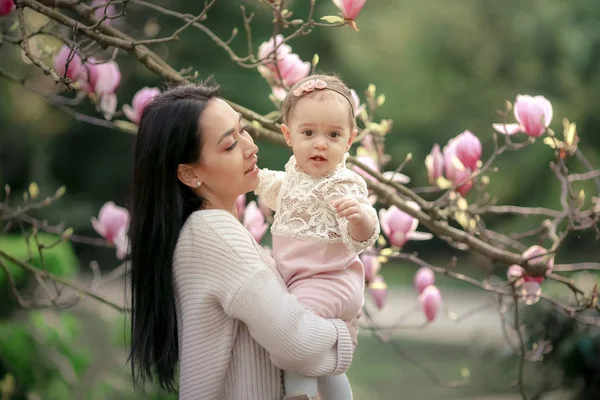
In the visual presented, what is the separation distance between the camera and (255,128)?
1.98 meters

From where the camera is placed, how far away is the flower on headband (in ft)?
4.97

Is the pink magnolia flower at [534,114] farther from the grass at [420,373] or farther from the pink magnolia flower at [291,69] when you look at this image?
the grass at [420,373]

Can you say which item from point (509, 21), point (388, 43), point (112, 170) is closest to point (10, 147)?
point (112, 170)

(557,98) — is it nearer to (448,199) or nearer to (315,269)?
(448,199)

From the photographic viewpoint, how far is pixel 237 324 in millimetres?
1485

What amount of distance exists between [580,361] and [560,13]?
5712 mm

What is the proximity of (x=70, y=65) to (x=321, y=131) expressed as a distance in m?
0.95

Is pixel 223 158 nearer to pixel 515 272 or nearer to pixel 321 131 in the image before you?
pixel 321 131

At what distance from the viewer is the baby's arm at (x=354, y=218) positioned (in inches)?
56.5

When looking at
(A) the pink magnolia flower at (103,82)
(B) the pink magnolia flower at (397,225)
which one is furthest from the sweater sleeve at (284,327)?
(A) the pink magnolia flower at (103,82)

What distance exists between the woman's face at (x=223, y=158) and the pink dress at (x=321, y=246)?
9cm

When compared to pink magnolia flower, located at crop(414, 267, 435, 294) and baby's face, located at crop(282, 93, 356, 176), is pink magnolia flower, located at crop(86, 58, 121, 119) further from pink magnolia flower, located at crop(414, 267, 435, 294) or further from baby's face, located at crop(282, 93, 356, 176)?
pink magnolia flower, located at crop(414, 267, 435, 294)

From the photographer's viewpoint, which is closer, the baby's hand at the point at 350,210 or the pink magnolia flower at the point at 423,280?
the baby's hand at the point at 350,210

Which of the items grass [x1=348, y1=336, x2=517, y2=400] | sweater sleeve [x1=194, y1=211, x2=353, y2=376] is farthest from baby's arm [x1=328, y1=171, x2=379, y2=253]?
grass [x1=348, y1=336, x2=517, y2=400]
